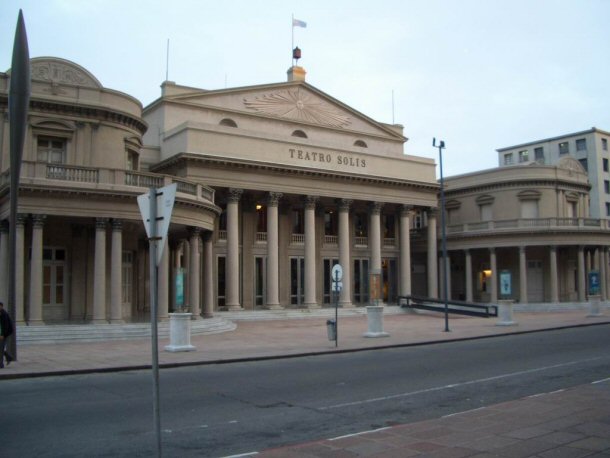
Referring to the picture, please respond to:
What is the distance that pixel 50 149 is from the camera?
1155 inches

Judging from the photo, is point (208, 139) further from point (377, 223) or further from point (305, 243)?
point (377, 223)

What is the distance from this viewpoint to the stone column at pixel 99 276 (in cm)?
2556

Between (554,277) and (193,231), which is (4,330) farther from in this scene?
(554,277)

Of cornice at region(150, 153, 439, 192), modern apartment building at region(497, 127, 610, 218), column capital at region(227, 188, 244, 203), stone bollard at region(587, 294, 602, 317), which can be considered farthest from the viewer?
modern apartment building at region(497, 127, 610, 218)

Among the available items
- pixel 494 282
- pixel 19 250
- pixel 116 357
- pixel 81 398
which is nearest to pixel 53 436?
pixel 81 398

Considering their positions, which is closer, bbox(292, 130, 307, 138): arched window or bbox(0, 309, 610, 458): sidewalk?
bbox(0, 309, 610, 458): sidewalk

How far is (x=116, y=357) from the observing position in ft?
62.2

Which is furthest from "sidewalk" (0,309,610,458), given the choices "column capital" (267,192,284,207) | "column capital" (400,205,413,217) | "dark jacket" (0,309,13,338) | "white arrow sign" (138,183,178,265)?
"column capital" (400,205,413,217)

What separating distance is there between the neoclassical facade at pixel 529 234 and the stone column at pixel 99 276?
109 ft

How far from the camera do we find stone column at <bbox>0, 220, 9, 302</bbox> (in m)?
24.9

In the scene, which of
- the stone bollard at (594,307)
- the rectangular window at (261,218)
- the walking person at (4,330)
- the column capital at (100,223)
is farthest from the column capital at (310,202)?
the walking person at (4,330)

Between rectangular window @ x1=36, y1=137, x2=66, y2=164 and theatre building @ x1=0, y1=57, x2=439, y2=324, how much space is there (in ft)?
0.15

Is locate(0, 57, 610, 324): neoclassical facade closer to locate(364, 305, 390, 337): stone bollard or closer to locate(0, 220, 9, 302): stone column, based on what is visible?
locate(0, 220, 9, 302): stone column

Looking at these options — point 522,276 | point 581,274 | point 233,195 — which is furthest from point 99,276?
point 581,274
